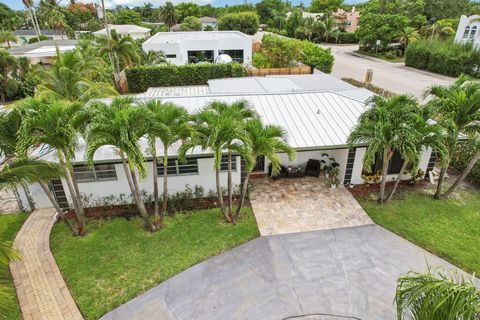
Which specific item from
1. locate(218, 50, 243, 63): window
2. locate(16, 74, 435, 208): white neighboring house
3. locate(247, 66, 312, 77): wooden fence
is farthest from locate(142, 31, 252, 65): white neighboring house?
locate(16, 74, 435, 208): white neighboring house

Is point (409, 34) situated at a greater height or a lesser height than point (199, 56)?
greater

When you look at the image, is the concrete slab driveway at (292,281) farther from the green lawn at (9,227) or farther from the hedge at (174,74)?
the hedge at (174,74)

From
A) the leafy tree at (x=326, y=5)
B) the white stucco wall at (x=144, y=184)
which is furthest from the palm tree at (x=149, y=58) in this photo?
the leafy tree at (x=326, y=5)

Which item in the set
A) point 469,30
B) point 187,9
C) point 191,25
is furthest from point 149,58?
point 187,9

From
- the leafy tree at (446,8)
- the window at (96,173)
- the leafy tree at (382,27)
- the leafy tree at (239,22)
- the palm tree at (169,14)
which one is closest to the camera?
the window at (96,173)

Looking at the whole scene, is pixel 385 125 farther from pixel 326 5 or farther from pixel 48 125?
pixel 326 5

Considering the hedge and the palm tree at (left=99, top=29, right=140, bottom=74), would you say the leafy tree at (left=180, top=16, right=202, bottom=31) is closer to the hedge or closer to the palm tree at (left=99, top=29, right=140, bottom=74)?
the hedge

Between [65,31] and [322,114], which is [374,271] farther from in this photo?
[65,31]
